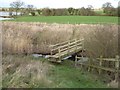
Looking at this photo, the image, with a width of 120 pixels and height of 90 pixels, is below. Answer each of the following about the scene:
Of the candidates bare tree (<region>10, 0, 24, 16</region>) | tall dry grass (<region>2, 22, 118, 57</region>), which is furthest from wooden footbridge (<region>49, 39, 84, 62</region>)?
bare tree (<region>10, 0, 24, 16</region>)

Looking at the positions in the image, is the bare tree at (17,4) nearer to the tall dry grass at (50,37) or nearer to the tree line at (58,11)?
the tree line at (58,11)

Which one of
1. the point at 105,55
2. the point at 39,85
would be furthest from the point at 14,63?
the point at 105,55

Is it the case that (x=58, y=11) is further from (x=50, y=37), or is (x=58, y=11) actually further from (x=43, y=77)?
(x=43, y=77)

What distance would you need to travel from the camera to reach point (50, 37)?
84.6 feet

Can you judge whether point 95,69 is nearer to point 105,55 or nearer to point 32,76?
point 105,55

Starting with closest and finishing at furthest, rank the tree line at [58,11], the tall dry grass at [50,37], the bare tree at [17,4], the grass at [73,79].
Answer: the grass at [73,79], the tall dry grass at [50,37], the tree line at [58,11], the bare tree at [17,4]

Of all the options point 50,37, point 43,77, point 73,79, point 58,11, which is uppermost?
point 58,11

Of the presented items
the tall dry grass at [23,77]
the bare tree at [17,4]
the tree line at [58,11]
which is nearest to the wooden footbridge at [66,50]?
the tall dry grass at [23,77]

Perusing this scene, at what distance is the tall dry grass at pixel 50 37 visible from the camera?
16.8m

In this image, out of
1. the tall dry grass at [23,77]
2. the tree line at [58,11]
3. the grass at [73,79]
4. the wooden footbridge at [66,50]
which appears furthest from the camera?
the tree line at [58,11]

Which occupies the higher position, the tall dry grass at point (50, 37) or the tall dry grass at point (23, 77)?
the tall dry grass at point (50, 37)

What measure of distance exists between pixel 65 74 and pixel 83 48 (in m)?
4.91

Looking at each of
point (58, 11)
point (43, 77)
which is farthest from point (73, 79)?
point (58, 11)

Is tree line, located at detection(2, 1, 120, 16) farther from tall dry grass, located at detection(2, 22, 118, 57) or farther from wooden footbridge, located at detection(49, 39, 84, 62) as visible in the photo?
wooden footbridge, located at detection(49, 39, 84, 62)
